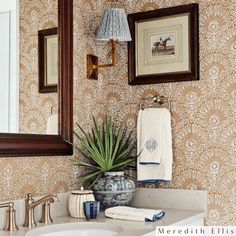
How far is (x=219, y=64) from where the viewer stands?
2.37m

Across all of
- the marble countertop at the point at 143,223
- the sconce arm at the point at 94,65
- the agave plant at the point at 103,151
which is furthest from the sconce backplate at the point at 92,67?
the marble countertop at the point at 143,223

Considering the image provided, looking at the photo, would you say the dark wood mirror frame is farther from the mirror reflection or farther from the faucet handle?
the faucet handle

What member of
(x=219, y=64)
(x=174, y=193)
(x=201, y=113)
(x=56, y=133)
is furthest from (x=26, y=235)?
(x=219, y=64)

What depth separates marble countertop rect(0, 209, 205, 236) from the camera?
1.86 metres

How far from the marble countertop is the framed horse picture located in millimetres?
708

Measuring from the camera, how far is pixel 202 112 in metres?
2.40

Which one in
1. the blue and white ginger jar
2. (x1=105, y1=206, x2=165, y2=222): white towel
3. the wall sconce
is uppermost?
the wall sconce

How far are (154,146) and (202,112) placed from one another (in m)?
0.31

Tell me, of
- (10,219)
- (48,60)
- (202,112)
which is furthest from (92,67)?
(10,219)

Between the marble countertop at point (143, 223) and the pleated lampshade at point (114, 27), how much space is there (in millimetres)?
929

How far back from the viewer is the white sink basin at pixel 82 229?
77.0 inches

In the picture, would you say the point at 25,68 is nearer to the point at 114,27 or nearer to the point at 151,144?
the point at 114,27

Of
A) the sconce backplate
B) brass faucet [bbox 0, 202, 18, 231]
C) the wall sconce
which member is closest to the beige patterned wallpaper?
the sconce backplate

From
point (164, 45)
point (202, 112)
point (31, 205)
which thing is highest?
point (164, 45)
